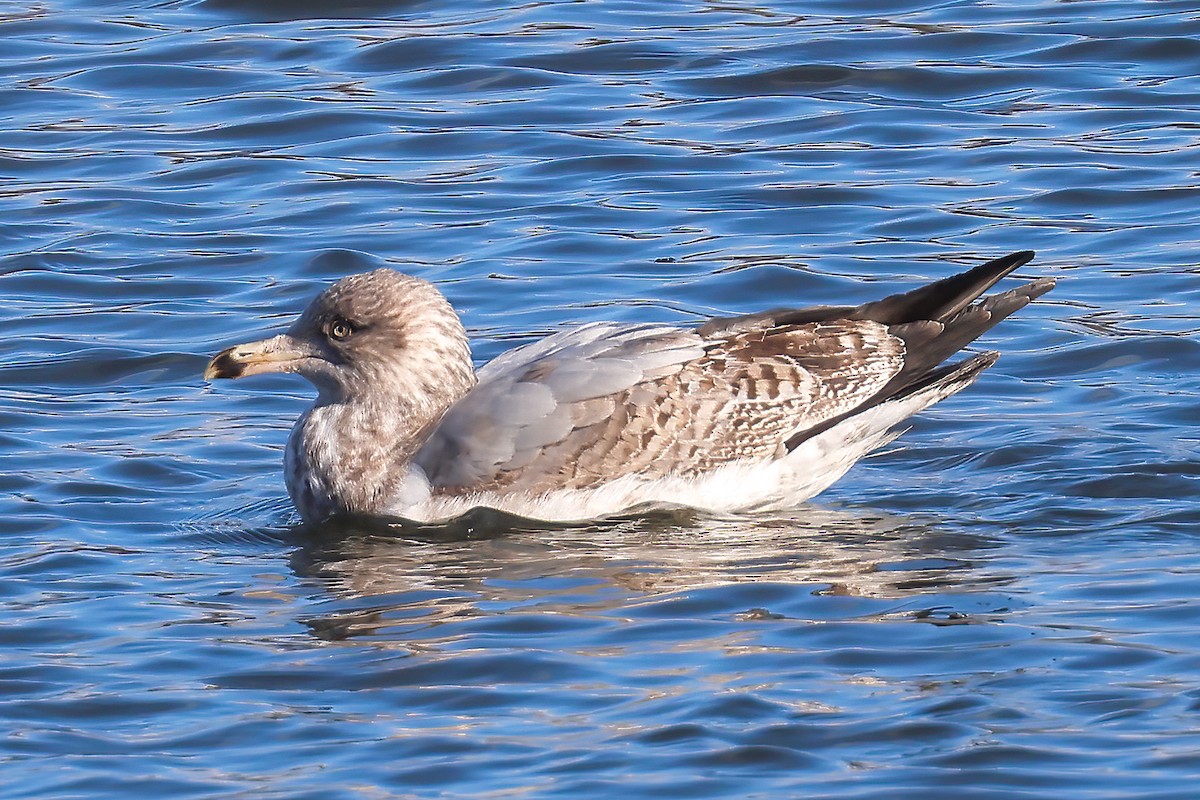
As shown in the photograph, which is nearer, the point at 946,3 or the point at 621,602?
the point at 621,602

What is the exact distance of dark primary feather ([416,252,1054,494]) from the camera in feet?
31.4

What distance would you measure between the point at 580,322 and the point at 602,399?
105 inches

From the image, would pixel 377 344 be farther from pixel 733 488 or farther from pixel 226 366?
pixel 733 488

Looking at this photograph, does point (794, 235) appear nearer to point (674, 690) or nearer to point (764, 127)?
point (764, 127)

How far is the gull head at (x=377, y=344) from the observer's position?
32.9 feet

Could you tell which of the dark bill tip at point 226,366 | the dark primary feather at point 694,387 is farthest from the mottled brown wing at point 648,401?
the dark bill tip at point 226,366

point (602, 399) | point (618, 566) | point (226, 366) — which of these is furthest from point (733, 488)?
point (226, 366)

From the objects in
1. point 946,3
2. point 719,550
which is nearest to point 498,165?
point 946,3

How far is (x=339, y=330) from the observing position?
10.1 meters

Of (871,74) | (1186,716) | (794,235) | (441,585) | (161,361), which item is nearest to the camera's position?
(1186,716)

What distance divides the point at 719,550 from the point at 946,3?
31.6ft

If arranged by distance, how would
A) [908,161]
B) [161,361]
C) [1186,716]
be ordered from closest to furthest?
[1186,716] < [161,361] < [908,161]

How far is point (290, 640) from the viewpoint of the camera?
27.0 ft

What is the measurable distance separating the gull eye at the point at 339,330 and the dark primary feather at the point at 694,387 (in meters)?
0.57
